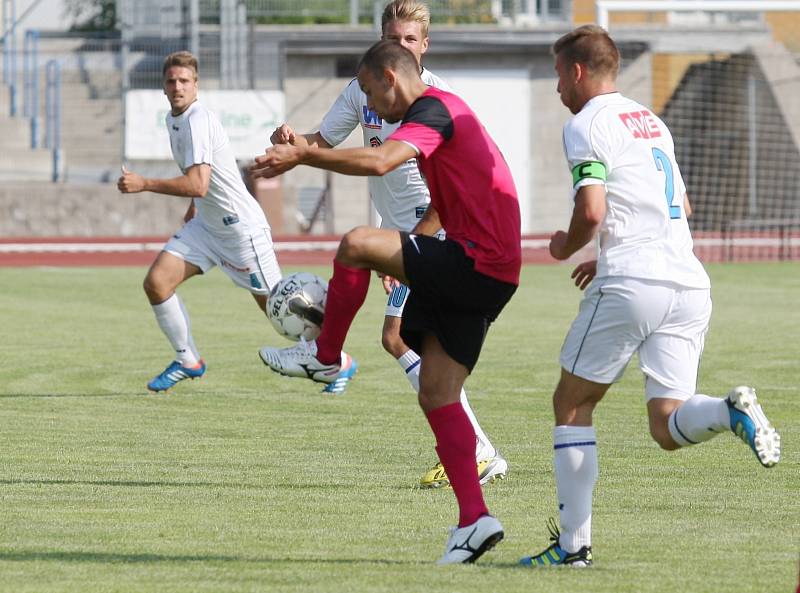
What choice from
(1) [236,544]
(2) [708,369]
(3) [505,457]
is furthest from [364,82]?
(2) [708,369]

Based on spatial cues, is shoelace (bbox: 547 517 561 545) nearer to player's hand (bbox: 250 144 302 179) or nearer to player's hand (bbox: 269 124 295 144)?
player's hand (bbox: 250 144 302 179)

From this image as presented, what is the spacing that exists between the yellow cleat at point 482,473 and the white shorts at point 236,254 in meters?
3.55

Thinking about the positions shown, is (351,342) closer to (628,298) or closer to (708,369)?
(708,369)

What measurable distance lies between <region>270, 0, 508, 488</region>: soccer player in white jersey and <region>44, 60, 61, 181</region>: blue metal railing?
25.1 meters

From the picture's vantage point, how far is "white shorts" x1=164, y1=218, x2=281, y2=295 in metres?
10.7

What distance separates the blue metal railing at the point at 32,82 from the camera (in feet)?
107

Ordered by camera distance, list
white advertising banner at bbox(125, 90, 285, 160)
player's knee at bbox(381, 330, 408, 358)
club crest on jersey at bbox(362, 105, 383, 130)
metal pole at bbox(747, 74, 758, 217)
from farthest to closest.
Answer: metal pole at bbox(747, 74, 758, 217), white advertising banner at bbox(125, 90, 285, 160), club crest on jersey at bbox(362, 105, 383, 130), player's knee at bbox(381, 330, 408, 358)

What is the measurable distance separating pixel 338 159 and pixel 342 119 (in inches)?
122

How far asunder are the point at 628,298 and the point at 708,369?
7.05m

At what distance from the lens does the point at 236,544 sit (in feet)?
19.2

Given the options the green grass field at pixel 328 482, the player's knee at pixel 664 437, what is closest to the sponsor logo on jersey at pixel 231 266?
the green grass field at pixel 328 482

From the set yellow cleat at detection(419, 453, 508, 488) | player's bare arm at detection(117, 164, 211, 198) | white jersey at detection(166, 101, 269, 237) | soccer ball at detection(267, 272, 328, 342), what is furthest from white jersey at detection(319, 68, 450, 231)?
white jersey at detection(166, 101, 269, 237)

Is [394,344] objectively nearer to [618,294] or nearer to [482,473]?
[482,473]

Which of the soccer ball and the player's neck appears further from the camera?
the player's neck
